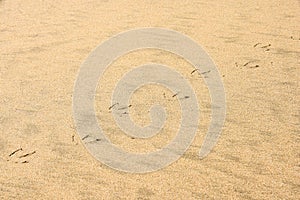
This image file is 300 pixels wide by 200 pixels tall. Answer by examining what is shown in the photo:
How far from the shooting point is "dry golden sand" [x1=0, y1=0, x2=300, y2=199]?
9.37 feet

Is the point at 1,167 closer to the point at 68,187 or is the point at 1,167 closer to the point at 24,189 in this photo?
the point at 24,189

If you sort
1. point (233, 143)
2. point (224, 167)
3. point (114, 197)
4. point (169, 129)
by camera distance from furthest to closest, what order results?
1. point (169, 129)
2. point (233, 143)
3. point (224, 167)
4. point (114, 197)

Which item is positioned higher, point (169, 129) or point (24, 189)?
point (169, 129)

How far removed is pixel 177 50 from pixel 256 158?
2.30 m

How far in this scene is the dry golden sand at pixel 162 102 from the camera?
9.37ft

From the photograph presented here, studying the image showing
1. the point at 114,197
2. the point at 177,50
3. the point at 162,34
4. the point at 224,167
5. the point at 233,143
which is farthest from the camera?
the point at 162,34

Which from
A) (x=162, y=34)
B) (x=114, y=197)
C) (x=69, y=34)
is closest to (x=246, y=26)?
(x=162, y=34)

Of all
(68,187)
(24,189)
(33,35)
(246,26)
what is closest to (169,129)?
(68,187)

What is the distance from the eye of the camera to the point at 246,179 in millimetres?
Answer: 2855

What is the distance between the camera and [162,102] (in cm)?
392

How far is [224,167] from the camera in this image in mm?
2984

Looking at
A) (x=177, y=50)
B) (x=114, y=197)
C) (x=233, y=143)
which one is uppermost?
(x=177, y=50)

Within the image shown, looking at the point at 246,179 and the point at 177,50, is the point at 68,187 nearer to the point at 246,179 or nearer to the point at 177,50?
the point at 246,179

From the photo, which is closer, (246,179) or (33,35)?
(246,179)
